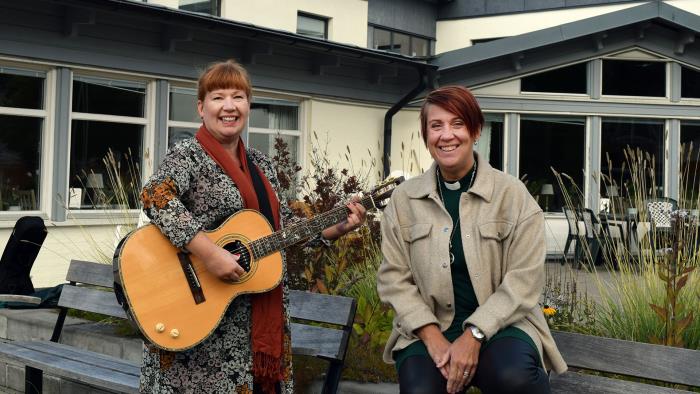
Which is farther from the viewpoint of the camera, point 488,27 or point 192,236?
point 488,27

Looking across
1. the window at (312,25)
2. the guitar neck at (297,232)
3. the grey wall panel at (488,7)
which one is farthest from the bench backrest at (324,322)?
the grey wall panel at (488,7)

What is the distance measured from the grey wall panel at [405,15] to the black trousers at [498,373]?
55.8 ft

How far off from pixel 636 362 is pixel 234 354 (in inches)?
60.8

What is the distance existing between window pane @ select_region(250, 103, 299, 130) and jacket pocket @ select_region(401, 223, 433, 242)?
31.7 feet

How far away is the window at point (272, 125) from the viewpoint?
1288cm

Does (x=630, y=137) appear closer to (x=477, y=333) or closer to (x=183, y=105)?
(x=183, y=105)

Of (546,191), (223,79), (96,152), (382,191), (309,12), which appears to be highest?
(309,12)

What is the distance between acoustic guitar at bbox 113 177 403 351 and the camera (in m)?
3.25

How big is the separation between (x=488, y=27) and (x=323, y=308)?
63.4ft

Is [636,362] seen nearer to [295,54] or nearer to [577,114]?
[295,54]

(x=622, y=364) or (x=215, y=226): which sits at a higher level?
(x=215, y=226)

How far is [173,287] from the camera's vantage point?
3.31 m

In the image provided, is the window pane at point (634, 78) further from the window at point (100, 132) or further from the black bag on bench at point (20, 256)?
the black bag on bench at point (20, 256)

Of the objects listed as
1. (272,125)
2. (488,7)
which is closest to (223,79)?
(272,125)
